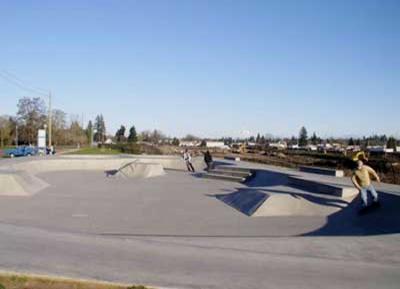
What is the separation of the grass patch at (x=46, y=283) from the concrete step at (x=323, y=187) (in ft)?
29.1

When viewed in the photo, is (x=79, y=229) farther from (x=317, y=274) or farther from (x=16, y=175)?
(x=16, y=175)

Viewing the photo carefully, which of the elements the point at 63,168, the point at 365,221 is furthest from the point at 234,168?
the point at 365,221

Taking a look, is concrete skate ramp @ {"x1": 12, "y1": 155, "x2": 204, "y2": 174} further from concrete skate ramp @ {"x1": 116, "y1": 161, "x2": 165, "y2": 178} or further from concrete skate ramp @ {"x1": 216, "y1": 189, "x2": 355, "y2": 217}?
concrete skate ramp @ {"x1": 216, "y1": 189, "x2": 355, "y2": 217}

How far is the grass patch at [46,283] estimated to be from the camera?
18.0 ft

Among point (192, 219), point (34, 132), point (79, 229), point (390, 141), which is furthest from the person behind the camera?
point (390, 141)

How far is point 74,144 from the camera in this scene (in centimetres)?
9062

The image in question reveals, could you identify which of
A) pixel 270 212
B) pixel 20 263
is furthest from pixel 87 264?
pixel 270 212

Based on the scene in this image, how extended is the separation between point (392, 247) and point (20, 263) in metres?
5.74

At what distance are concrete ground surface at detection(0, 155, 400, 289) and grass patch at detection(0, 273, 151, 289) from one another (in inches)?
6.9

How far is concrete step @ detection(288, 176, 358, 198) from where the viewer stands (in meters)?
12.9

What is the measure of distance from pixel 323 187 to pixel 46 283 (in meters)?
10.4

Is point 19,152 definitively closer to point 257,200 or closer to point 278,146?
point 257,200

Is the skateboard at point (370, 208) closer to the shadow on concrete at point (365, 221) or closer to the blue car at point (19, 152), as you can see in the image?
the shadow on concrete at point (365, 221)

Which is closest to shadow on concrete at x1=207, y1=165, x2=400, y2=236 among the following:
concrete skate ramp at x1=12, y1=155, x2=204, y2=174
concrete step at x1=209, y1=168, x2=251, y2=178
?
concrete step at x1=209, y1=168, x2=251, y2=178
